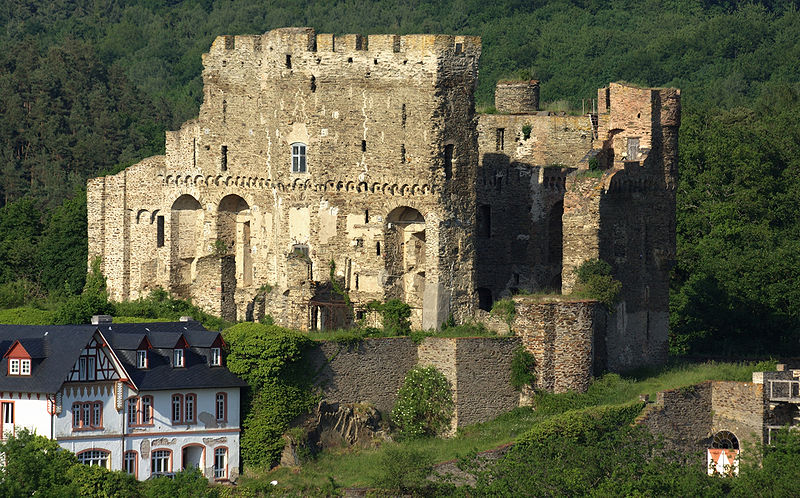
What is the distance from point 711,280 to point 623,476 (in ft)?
73.1

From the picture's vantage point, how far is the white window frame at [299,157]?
7344 centimetres

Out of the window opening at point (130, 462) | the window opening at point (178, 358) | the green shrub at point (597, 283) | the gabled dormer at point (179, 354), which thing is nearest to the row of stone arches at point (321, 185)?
the green shrub at point (597, 283)

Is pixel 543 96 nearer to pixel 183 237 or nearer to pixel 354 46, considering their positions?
pixel 183 237

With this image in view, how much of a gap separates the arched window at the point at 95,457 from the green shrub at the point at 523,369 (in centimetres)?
1282

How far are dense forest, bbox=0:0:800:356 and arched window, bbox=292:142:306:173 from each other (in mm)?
10814

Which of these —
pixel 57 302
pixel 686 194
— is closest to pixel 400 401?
pixel 57 302

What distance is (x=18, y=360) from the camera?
6425 centimetres

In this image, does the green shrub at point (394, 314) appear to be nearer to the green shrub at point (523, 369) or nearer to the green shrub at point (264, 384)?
the green shrub at point (523, 369)

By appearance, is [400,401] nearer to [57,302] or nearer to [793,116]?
[57,302]

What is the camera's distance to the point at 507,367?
6956 centimetres

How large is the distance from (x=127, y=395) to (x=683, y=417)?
1738cm

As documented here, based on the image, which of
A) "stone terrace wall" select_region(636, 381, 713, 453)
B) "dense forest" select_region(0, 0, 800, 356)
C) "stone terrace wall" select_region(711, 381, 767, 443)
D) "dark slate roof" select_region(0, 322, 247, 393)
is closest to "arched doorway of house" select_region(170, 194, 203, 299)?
"dense forest" select_region(0, 0, 800, 356)

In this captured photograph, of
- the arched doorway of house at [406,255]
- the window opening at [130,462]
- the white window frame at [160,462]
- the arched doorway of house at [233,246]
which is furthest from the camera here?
the arched doorway of house at [233,246]

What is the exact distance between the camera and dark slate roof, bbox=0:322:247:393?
210 ft
